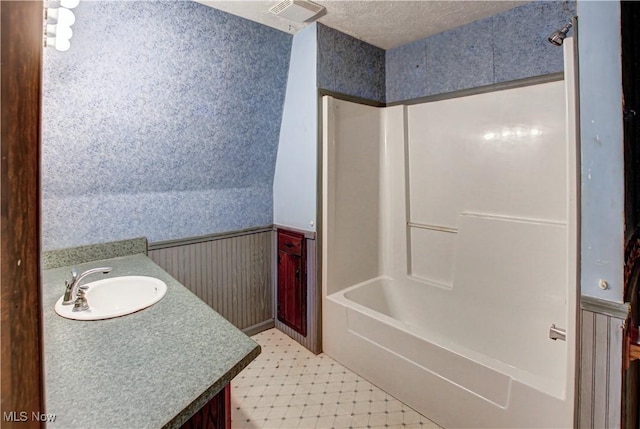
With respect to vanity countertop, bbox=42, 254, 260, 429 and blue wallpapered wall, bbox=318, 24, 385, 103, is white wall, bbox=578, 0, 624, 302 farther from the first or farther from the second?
blue wallpapered wall, bbox=318, 24, 385, 103

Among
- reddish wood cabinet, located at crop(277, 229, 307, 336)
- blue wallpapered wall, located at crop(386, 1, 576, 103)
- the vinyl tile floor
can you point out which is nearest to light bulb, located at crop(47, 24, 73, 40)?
reddish wood cabinet, located at crop(277, 229, 307, 336)

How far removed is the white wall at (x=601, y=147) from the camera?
0.78 meters

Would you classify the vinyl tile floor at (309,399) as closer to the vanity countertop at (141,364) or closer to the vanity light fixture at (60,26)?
the vanity countertop at (141,364)

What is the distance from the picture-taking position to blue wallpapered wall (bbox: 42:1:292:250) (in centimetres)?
161

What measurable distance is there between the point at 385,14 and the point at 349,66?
455 millimetres

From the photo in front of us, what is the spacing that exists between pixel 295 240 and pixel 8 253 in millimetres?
2247

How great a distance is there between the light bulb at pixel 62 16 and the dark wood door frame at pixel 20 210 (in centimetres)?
129

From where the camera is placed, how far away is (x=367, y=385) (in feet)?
6.82

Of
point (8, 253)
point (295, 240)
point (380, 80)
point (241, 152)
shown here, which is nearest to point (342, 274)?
point (295, 240)

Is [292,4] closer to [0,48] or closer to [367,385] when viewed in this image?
[0,48]

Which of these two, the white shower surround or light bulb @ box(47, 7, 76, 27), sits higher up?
light bulb @ box(47, 7, 76, 27)

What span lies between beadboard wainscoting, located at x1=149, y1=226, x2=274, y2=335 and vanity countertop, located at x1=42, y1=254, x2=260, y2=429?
98 cm

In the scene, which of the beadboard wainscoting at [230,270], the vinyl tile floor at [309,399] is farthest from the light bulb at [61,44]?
the vinyl tile floor at [309,399]

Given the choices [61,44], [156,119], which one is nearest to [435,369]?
[156,119]
